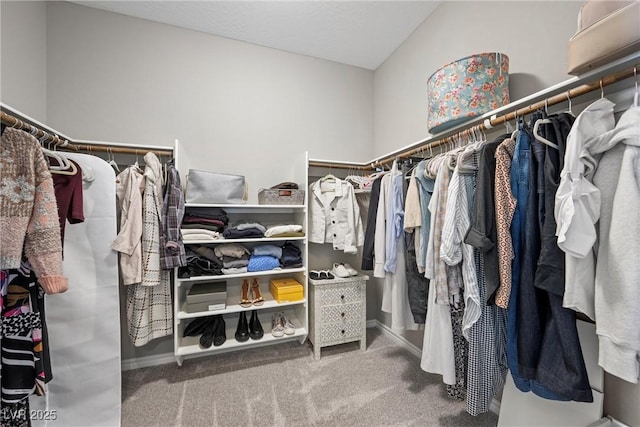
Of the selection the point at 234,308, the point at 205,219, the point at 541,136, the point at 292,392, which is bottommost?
the point at 292,392

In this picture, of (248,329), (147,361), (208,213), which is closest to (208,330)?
(248,329)

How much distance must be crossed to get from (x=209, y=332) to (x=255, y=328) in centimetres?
36

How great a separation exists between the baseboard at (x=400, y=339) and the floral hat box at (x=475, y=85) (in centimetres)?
183

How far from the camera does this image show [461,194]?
114 centimetres

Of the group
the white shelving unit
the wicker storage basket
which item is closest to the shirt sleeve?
the white shelving unit

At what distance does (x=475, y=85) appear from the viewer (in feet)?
3.96

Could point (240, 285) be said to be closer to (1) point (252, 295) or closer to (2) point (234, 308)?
(1) point (252, 295)

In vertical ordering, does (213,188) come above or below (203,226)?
above

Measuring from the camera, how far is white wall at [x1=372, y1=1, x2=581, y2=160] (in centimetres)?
121

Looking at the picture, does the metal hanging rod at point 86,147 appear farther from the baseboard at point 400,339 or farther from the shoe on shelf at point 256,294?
the baseboard at point 400,339

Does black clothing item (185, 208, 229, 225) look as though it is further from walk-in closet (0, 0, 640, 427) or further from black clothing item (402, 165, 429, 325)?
black clothing item (402, 165, 429, 325)

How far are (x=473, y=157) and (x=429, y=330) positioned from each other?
3.03ft

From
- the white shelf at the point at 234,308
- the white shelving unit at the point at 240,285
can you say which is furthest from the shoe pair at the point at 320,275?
the white shelf at the point at 234,308

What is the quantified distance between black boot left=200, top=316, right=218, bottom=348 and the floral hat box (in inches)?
87.9
